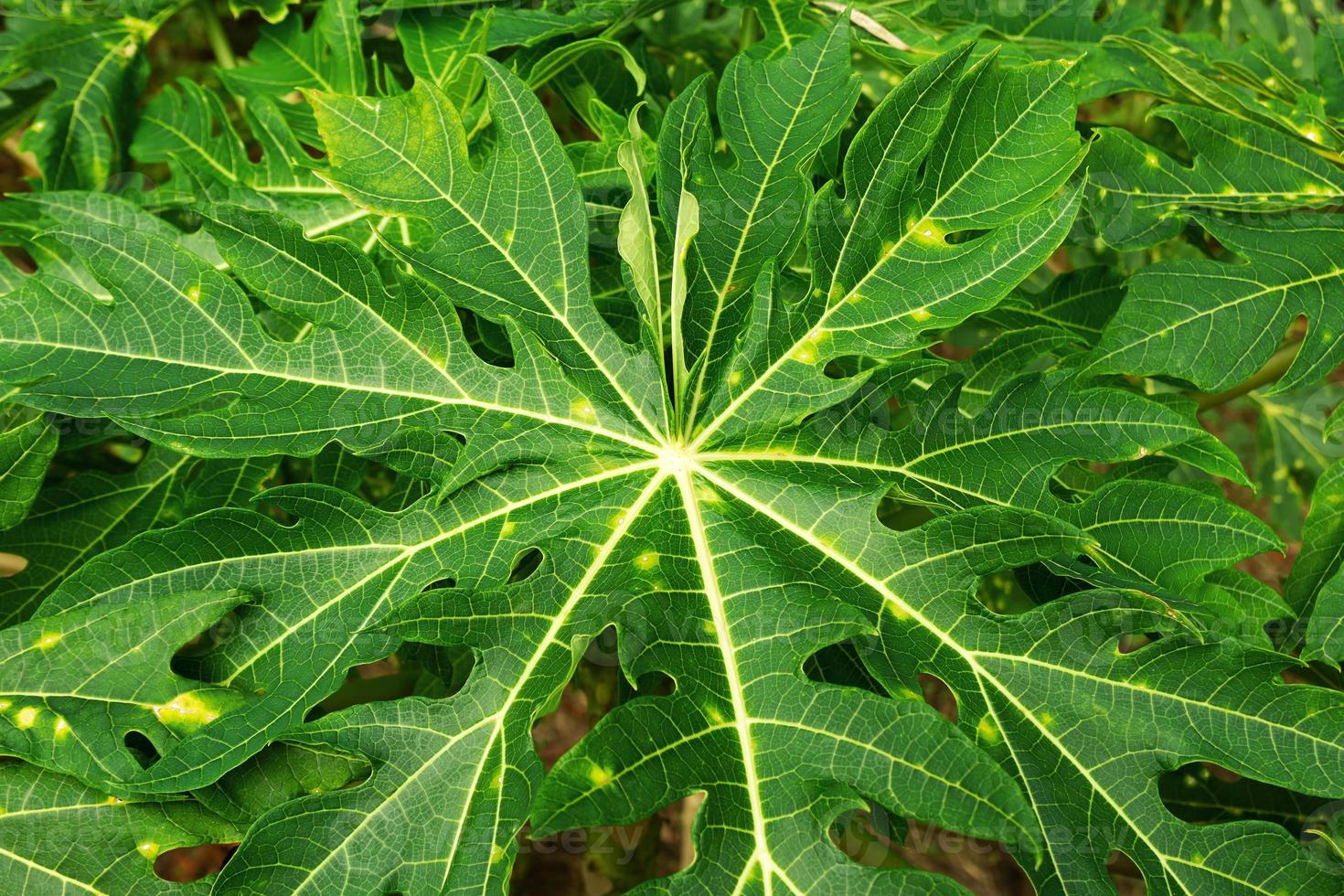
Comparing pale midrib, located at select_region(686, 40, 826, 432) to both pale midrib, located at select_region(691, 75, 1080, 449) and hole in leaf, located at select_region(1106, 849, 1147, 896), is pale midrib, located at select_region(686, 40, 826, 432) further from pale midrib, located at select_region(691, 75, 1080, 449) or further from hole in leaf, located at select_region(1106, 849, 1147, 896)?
hole in leaf, located at select_region(1106, 849, 1147, 896)

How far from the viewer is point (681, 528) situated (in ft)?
3.83

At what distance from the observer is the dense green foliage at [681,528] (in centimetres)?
102

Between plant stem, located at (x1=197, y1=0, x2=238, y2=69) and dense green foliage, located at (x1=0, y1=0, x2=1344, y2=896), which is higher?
plant stem, located at (x1=197, y1=0, x2=238, y2=69)

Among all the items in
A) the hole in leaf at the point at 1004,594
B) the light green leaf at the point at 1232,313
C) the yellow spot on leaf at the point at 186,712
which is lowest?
the hole in leaf at the point at 1004,594

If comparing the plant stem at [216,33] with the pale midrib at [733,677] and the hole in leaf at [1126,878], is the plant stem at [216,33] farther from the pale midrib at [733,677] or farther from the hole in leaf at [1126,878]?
the hole in leaf at [1126,878]

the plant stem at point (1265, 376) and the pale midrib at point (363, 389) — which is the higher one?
the pale midrib at point (363, 389)

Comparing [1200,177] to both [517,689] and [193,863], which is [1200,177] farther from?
[193,863]

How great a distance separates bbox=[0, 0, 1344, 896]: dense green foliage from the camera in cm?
102

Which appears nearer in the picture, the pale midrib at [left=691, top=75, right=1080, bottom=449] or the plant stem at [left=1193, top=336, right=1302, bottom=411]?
the pale midrib at [left=691, top=75, right=1080, bottom=449]

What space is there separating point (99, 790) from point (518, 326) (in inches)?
28.1

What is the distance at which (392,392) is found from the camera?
46.0 inches

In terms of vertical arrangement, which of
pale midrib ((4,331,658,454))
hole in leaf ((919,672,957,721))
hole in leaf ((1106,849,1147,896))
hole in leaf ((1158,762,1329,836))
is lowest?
hole in leaf ((1106,849,1147,896))

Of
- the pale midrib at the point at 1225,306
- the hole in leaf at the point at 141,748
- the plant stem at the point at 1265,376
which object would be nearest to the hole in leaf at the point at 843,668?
the pale midrib at the point at 1225,306

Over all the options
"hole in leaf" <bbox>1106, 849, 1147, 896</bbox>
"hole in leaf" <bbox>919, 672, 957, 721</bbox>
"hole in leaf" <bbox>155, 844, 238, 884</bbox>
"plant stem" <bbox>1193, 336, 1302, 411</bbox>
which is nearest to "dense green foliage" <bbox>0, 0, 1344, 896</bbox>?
"plant stem" <bbox>1193, 336, 1302, 411</bbox>
